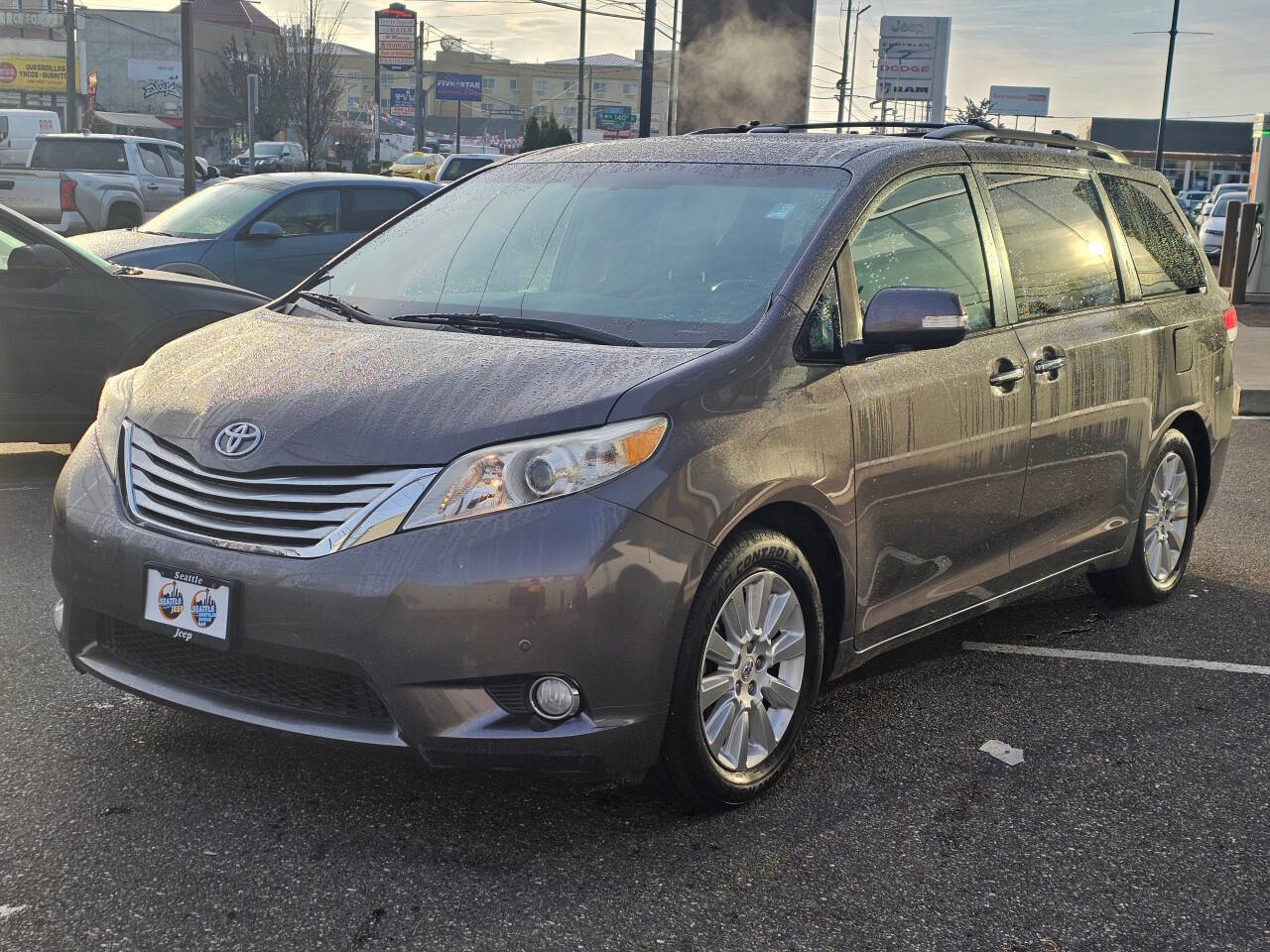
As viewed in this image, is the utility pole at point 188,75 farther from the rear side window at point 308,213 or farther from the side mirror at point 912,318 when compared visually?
the side mirror at point 912,318

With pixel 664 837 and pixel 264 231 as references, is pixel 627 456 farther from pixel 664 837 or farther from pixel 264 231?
pixel 264 231

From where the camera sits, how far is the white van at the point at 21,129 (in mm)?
29734

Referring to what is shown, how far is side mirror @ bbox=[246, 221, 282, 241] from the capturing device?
11.6m

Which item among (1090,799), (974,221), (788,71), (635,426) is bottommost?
(1090,799)

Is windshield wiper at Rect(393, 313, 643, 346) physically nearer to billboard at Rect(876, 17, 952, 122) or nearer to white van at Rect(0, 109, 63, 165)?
white van at Rect(0, 109, 63, 165)

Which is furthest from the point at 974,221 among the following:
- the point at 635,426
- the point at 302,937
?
the point at 302,937

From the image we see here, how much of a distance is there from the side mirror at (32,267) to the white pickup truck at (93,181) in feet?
44.5

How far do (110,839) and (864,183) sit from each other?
261cm

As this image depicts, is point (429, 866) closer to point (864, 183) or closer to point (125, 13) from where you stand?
point (864, 183)

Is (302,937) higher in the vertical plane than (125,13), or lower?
lower

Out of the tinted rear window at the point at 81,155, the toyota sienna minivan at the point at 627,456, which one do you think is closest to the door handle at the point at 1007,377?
the toyota sienna minivan at the point at 627,456

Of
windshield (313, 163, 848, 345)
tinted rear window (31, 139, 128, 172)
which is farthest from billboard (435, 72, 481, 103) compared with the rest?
windshield (313, 163, 848, 345)

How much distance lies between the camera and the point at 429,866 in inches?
125

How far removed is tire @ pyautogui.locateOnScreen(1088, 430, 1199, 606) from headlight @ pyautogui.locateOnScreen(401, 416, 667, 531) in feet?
9.25
